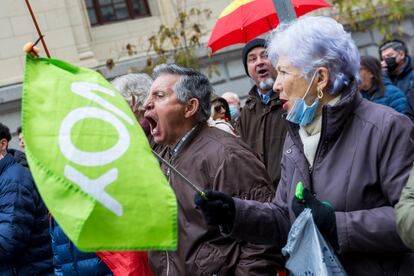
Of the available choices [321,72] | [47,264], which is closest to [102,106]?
[321,72]

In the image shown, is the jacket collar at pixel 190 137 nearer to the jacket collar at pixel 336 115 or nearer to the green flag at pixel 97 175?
the jacket collar at pixel 336 115

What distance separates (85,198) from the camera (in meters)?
2.71

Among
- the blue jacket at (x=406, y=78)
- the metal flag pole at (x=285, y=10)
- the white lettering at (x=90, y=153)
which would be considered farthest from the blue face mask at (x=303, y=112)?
the blue jacket at (x=406, y=78)

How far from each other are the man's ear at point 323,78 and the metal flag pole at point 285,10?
126cm

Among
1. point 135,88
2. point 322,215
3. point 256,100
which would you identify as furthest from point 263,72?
point 322,215

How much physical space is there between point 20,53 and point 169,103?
9045 mm

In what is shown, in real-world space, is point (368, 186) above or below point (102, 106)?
below

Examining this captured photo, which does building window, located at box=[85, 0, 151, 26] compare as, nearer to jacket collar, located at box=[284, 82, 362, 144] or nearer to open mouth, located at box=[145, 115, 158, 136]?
open mouth, located at box=[145, 115, 158, 136]

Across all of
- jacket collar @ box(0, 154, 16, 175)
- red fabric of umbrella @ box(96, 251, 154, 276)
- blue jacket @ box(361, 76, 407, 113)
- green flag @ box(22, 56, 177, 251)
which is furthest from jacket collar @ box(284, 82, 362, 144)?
blue jacket @ box(361, 76, 407, 113)

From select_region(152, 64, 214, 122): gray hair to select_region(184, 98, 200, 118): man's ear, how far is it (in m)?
0.02

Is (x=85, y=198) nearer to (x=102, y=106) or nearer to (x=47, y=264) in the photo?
Result: (x=102, y=106)

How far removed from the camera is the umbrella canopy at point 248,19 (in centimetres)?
625

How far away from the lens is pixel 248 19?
6.32m

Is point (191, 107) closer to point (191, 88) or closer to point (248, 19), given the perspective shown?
point (191, 88)
